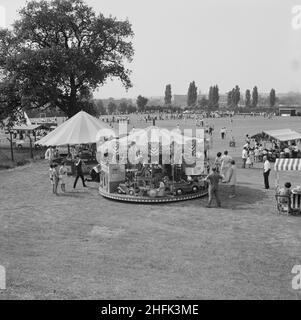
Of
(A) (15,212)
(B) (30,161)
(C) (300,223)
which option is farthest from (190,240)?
(B) (30,161)

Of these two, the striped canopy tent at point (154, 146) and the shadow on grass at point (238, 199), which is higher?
the striped canopy tent at point (154, 146)

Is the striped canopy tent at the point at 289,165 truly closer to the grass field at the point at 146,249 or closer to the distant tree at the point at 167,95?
the grass field at the point at 146,249

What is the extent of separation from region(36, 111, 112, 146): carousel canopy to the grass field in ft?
17.7

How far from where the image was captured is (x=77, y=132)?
77.3ft

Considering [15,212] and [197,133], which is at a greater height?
[197,133]

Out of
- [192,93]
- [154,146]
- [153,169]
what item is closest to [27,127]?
[153,169]

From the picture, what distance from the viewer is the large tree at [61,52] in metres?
35.2

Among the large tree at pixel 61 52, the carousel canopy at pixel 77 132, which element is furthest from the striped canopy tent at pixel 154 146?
the large tree at pixel 61 52

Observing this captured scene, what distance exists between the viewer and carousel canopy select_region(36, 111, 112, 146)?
22828 millimetres

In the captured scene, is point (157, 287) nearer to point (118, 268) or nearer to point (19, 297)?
point (118, 268)

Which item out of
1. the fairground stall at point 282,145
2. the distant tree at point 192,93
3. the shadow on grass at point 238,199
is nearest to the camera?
the shadow on grass at point 238,199

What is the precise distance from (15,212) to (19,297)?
7.66 m

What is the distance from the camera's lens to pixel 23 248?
11.6 m

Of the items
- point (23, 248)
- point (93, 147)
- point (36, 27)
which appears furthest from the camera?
point (36, 27)
